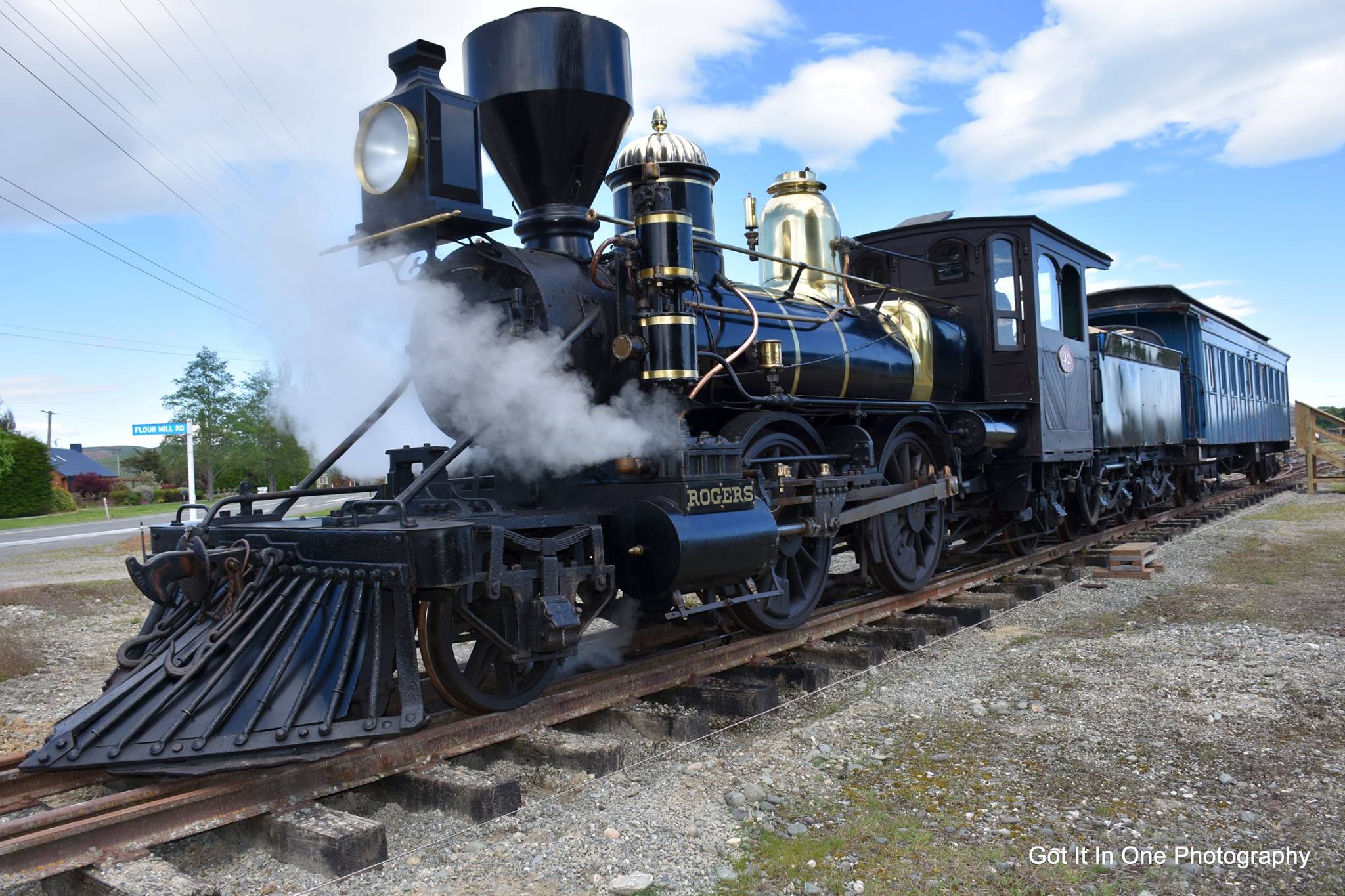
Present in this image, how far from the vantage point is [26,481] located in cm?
3375

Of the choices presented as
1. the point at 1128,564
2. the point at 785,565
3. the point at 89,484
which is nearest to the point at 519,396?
the point at 785,565

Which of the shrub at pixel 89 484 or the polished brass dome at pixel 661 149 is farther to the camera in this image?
A: the shrub at pixel 89 484

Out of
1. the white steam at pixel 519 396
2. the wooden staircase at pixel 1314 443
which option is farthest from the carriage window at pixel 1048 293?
the wooden staircase at pixel 1314 443

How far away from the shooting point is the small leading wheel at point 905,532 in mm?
6641

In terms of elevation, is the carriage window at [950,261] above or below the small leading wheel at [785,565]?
above

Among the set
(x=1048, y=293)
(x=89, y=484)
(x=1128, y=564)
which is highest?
(x=1048, y=293)

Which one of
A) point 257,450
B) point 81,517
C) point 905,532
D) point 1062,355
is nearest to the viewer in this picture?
point 905,532

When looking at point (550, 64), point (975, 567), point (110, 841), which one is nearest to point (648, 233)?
point (550, 64)

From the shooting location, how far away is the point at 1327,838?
2971mm

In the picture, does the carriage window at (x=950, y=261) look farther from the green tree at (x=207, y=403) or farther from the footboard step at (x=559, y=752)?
the green tree at (x=207, y=403)

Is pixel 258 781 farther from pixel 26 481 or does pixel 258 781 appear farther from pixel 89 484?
pixel 89 484

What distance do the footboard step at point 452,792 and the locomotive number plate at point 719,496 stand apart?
1.60 meters

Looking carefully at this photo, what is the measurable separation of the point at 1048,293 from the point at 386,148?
245 inches

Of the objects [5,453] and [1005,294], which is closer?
[1005,294]
